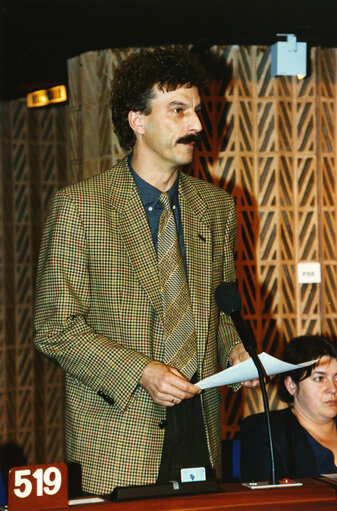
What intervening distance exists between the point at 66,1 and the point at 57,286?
269cm

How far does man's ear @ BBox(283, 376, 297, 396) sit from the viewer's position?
9.92 feet

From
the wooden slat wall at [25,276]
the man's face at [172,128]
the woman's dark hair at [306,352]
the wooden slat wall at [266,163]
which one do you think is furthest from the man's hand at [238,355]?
the wooden slat wall at [25,276]

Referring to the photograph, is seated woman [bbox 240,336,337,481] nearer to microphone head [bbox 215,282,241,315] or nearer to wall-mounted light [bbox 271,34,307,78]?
microphone head [bbox 215,282,241,315]

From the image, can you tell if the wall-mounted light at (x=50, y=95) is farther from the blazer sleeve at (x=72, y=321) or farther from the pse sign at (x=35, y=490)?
the pse sign at (x=35, y=490)

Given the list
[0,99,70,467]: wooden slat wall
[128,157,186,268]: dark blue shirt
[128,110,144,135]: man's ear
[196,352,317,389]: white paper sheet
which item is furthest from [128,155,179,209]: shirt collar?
[0,99,70,467]: wooden slat wall

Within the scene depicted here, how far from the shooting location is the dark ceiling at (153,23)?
427 centimetres

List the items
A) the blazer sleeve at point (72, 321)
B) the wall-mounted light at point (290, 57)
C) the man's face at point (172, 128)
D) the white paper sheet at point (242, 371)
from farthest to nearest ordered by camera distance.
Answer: the wall-mounted light at point (290, 57)
the man's face at point (172, 128)
the blazer sleeve at point (72, 321)
the white paper sheet at point (242, 371)

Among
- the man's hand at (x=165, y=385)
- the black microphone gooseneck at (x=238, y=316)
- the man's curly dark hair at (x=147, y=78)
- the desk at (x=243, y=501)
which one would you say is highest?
the man's curly dark hair at (x=147, y=78)

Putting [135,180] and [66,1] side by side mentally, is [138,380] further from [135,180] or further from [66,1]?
[66,1]

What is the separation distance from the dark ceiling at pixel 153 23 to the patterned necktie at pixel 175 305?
2.49 metres

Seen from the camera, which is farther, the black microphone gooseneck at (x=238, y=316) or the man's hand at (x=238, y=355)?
the man's hand at (x=238, y=355)

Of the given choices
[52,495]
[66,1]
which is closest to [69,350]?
[52,495]

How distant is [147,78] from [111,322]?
0.79 meters

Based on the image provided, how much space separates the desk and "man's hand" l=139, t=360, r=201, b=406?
281 millimetres
